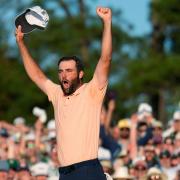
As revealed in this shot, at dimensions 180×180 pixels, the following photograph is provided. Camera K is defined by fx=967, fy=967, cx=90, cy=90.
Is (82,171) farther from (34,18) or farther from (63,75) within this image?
(34,18)

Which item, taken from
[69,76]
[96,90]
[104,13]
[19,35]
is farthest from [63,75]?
[19,35]

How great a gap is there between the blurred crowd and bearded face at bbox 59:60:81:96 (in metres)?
4.29

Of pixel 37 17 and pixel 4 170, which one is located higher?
pixel 37 17

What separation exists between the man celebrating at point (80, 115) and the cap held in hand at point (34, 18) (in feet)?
1.93

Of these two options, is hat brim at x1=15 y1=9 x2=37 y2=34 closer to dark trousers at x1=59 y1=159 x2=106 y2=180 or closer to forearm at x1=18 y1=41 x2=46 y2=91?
forearm at x1=18 y1=41 x2=46 y2=91

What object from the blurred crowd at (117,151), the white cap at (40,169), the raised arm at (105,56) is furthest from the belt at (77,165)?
the white cap at (40,169)

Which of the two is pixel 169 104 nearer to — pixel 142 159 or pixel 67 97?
pixel 142 159

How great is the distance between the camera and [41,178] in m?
13.3

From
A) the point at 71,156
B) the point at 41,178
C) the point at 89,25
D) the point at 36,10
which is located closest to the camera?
the point at 71,156

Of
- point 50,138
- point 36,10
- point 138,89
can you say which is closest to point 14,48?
point 138,89

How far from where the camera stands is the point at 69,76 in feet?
26.8

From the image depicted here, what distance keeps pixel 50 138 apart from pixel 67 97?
7.37 metres

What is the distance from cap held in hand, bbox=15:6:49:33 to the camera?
8.66 meters

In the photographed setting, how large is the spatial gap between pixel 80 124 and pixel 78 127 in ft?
0.10
